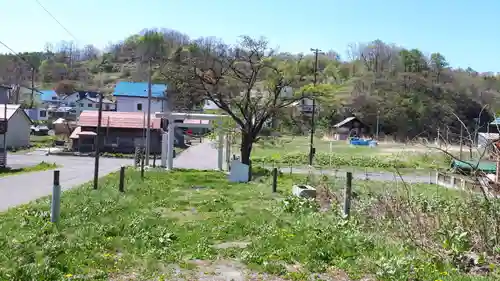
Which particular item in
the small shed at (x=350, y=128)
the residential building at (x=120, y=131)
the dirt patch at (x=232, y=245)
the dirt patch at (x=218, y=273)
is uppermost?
the small shed at (x=350, y=128)

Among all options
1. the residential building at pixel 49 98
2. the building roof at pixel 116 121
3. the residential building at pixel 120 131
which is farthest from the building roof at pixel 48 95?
the residential building at pixel 120 131

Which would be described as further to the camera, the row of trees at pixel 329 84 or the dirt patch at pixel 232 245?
the row of trees at pixel 329 84

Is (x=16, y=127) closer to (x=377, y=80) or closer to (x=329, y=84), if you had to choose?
(x=329, y=84)

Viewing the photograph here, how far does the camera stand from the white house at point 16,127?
48.0m

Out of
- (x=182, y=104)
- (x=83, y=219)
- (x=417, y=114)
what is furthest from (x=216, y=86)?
(x=417, y=114)

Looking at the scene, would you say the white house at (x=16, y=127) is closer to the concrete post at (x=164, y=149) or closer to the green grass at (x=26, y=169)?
the green grass at (x=26, y=169)

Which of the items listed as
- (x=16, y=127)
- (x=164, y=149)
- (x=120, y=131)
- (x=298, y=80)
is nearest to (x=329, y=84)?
(x=298, y=80)

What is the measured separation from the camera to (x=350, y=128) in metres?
90.4

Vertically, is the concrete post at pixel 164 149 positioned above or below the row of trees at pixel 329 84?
below

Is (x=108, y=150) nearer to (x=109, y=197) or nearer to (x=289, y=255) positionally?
(x=109, y=197)

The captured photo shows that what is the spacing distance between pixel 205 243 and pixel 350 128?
84.3 metres

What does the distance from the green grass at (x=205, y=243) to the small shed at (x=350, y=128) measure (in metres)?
77.2

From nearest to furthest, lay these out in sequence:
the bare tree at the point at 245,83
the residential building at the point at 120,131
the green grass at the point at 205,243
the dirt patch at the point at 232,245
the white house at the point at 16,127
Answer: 1. the green grass at the point at 205,243
2. the dirt patch at the point at 232,245
3. the bare tree at the point at 245,83
4. the white house at the point at 16,127
5. the residential building at the point at 120,131

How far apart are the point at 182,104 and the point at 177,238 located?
1010 inches
